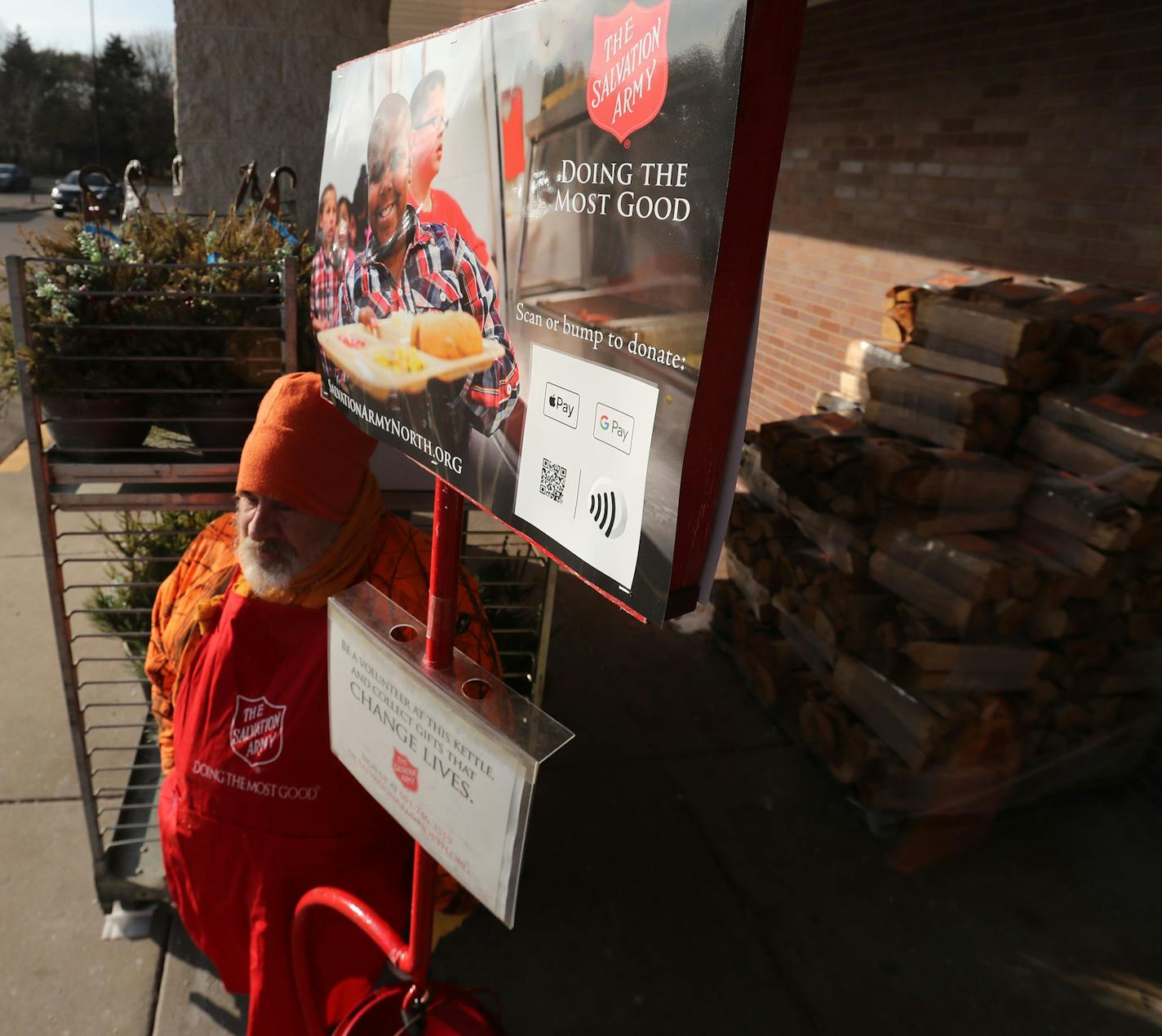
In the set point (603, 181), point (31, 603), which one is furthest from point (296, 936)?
point (31, 603)

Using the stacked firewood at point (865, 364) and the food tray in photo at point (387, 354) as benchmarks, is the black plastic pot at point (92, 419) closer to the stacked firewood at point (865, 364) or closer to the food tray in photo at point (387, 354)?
A: the food tray in photo at point (387, 354)

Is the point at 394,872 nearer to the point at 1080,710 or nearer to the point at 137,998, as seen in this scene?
the point at 137,998

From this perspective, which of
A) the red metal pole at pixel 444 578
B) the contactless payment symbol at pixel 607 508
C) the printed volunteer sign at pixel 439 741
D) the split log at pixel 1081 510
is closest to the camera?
the contactless payment symbol at pixel 607 508

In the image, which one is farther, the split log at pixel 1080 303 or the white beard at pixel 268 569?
the split log at pixel 1080 303

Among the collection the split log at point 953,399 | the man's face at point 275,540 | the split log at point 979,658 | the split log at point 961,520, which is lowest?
the split log at point 979,658

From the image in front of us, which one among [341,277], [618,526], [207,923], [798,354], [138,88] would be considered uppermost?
[138,88]

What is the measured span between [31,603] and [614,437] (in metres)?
4.78

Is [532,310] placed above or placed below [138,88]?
below

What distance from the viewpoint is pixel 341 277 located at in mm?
1219

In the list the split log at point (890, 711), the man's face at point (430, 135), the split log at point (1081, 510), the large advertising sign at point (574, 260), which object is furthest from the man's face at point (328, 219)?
the split log at point (890, 711)

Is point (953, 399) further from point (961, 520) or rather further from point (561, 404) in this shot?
point (561, 404)

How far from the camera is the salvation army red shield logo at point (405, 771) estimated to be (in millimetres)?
1324

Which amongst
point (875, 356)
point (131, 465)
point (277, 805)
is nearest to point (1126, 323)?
point (875, 356)

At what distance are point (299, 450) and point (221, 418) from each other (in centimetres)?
49
